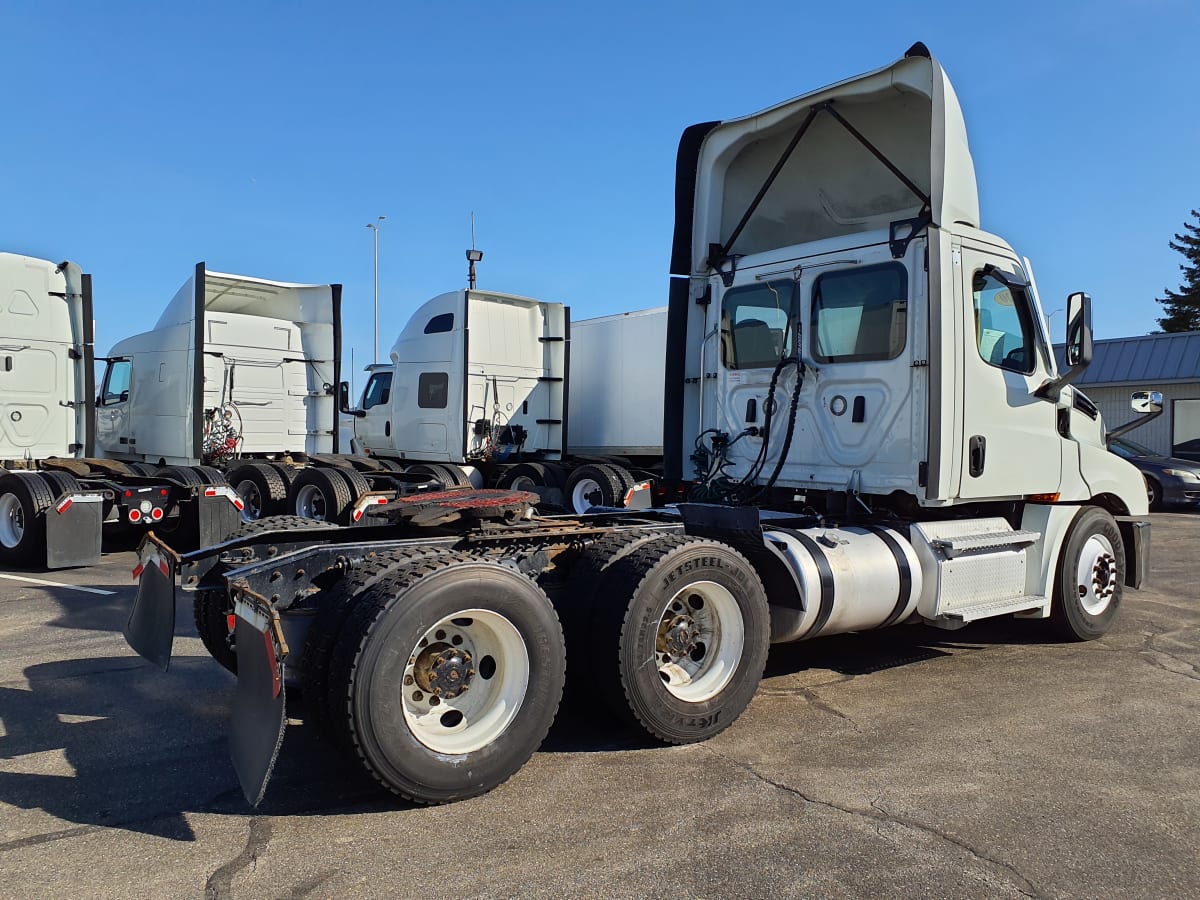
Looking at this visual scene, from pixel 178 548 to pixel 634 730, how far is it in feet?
27.7

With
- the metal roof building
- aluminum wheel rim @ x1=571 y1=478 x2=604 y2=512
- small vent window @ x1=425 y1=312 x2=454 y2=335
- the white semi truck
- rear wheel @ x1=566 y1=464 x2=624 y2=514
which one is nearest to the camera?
the white semi truck

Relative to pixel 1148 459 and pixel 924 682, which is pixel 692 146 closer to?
pixel 924 682

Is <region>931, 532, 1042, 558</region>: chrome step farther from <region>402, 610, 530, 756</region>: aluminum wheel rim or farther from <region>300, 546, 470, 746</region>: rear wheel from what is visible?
<region>300, 546, 470, 746</region>: rear wheel

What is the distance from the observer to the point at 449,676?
3840mm

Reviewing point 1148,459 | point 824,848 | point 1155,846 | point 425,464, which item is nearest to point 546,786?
point 824,848

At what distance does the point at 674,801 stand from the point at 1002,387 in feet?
12.9

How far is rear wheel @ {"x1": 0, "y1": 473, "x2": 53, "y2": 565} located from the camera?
31.3 feet

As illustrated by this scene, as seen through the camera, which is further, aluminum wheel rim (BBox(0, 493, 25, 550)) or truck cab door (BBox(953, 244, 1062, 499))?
aluminum wheel rim (BBox(0, 493, 25, 550))

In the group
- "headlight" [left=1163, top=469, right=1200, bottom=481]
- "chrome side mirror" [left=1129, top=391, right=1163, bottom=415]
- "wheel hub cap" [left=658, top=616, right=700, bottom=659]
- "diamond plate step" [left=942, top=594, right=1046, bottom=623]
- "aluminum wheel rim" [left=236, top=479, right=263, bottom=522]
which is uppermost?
"chrome side mirror" [left=1129, top=391, right=1163, bottom=415]

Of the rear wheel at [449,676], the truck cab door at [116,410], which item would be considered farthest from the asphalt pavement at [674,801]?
the truck cab door at [116,410]

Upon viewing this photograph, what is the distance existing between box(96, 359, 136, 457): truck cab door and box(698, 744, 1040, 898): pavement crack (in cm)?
1196

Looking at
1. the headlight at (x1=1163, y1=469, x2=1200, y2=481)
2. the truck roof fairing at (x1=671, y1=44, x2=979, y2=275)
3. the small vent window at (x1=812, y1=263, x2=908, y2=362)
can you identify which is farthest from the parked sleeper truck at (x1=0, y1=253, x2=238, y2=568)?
the headlight at (x1=1163, y1=469, x2=1200, y2=481)

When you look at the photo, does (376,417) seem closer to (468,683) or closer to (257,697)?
(468,683)

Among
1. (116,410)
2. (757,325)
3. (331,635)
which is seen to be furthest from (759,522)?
(116,410)
